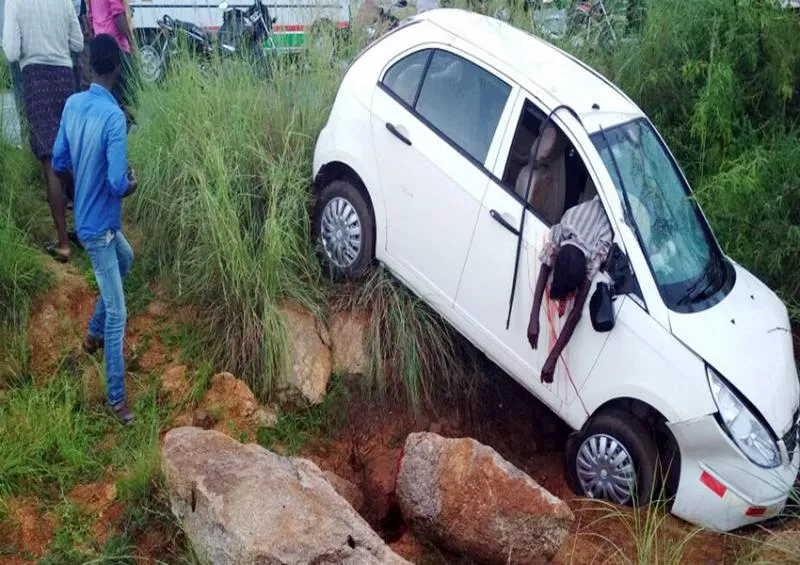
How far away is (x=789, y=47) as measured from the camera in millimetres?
6719

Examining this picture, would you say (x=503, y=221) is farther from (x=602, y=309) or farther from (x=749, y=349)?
(x=749, y=349)

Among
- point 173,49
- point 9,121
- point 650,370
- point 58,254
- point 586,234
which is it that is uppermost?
point 173,49

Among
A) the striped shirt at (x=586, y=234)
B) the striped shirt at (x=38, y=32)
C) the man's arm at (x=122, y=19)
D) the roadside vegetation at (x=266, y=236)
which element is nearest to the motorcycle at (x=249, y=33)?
the roadside vegetation at (x=266, y=236)

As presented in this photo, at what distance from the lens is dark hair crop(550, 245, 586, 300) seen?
473 cm

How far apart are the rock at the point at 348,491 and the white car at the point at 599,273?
122 centimetres

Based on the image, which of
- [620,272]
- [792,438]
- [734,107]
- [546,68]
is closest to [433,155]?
[546,68]

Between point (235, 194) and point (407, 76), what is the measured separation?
4.84 feet

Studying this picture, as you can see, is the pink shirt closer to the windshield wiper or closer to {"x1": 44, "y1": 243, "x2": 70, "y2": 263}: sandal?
{"x1": 44, "y1": 243, "x2": 70, "y2": 263}: sandal

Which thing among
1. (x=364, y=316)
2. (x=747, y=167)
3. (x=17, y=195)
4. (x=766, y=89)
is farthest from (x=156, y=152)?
(x=766, y=89)

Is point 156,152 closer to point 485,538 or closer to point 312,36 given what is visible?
point 312,36

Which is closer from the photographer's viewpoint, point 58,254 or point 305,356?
point 305,356

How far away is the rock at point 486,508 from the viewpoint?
14.1 ft

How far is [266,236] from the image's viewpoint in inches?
227

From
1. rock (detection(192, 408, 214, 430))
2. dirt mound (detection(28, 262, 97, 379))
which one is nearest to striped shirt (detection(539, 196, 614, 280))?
rock (detection(192, 408, 214, 430))
